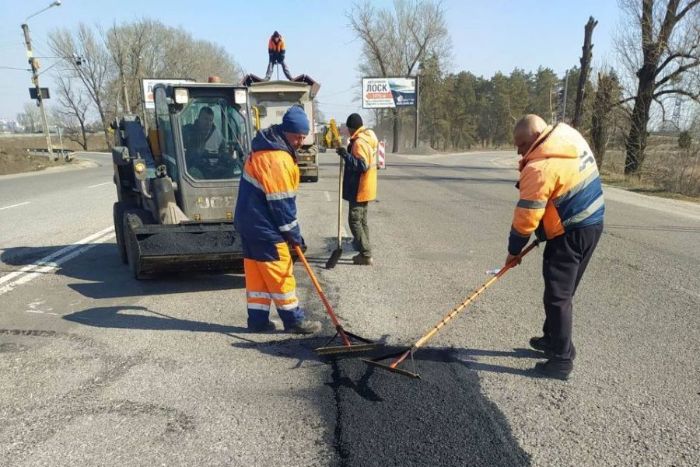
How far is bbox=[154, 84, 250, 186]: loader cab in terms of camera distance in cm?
579

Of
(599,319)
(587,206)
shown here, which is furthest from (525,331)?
(587,206)

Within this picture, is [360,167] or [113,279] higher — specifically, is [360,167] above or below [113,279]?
above

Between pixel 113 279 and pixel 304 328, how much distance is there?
2.90 metres

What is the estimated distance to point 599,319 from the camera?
4.41 m

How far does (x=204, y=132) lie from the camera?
597 cm

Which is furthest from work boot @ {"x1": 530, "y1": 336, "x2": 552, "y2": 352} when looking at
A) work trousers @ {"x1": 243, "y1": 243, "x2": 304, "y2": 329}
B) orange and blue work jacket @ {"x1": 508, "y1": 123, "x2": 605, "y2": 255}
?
work trousers @ {"x1": 243, "y1": 243, "x2": 304, "y2": 329}

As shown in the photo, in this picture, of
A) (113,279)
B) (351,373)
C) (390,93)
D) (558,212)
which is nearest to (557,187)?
(558,212)

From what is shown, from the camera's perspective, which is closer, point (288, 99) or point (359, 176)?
point (359, 176)

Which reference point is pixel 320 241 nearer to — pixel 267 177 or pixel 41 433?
pixel 267 177

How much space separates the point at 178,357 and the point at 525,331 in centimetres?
288

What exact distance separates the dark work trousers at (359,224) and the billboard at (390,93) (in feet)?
118

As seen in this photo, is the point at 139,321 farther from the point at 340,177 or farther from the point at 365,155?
the point at 365,155

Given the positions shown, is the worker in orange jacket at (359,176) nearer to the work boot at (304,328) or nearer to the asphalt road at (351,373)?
the asphalt road at (351,373)

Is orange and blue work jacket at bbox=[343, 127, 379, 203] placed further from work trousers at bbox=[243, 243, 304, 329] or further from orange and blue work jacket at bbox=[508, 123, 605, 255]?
orange and blue work jacket at bbox=[508, 123, 605, 255]
